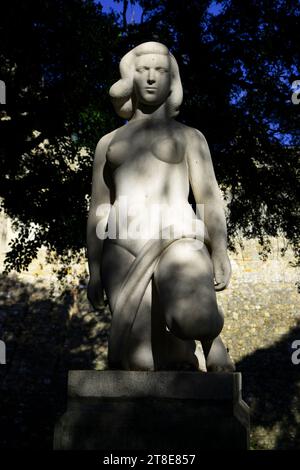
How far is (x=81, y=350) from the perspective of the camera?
1480cm

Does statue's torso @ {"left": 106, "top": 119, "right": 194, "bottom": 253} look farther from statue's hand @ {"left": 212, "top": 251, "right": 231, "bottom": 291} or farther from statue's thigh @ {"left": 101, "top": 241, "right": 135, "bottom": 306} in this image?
statue's hand @ {"left": 212, "top": 251, "right": 231, "bottom": 291}

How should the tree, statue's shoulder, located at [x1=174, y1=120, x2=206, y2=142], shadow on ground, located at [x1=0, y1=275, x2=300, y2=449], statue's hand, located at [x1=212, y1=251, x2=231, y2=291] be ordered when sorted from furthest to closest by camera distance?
shadow on ground, located at [x1=0, y1=275, x2=300, y2=449]
the tree
statue's shoulder, located at [x1=174, y1=120, x2=206, y2=142]
statue's hand, located at [x1=212, y1=251, x2=231, y2=291]

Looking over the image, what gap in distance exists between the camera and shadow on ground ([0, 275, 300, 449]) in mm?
11617

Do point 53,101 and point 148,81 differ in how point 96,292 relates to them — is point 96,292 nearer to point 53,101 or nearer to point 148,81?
point 148,81

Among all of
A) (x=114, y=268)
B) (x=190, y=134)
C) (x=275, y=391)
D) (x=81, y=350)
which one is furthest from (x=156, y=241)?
(x=81, y=350)

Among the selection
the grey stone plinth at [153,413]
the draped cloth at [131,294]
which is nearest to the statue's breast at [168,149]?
the draped cloth at [131,294]

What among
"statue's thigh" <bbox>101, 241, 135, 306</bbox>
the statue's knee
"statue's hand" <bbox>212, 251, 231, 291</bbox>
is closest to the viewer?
the statue's knee

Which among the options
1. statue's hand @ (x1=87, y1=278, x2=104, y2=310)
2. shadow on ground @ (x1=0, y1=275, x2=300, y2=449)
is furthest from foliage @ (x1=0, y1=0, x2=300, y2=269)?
statue's hand @ (x1=87, y1=278, x2=104, y2=310)

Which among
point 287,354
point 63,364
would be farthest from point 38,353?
point 287,354

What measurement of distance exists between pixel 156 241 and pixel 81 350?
1134cm

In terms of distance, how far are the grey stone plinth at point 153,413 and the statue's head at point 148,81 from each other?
6.01ft

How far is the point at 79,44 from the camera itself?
930cm

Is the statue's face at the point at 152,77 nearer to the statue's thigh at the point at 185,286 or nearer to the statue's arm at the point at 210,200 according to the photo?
the statue's arm at the point at 210,200

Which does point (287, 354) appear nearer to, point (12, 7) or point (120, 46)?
point (120, 46)
